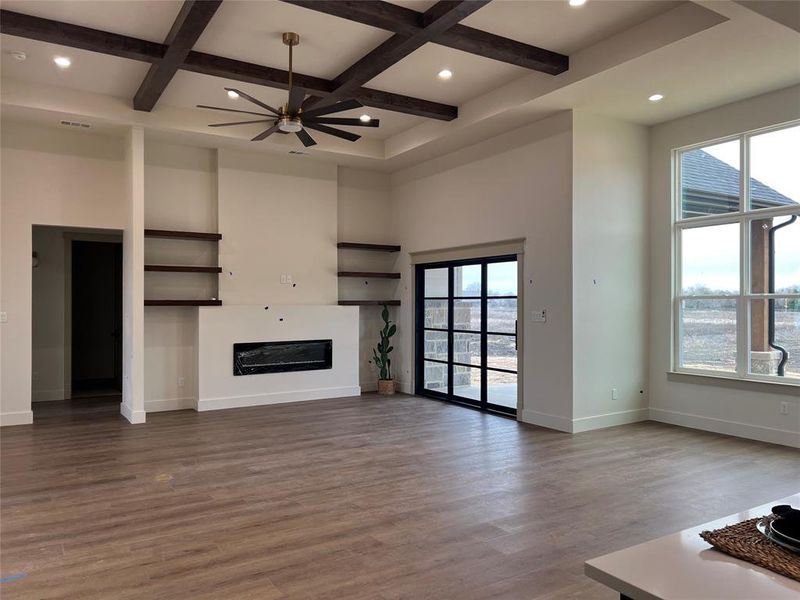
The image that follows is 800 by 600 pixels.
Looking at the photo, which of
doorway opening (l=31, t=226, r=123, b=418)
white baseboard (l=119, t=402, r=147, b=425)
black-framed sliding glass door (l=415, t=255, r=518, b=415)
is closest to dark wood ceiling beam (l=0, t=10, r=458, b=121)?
black-framed sliding glass door (l=415, t=255, r=518, b=415)

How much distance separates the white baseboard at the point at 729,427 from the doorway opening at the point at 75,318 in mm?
7093

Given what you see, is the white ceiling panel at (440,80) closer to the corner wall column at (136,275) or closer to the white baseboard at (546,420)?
the corner wall column at (136,275)

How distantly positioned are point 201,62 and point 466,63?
2.55 m

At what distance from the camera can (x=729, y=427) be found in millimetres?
5945

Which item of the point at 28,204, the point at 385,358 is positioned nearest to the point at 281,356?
the point at 385,358

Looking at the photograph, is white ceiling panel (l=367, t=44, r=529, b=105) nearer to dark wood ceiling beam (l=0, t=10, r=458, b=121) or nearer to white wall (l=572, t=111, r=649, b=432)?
dark wood ceiling beam (l=0, t=10, r=458, b=121)

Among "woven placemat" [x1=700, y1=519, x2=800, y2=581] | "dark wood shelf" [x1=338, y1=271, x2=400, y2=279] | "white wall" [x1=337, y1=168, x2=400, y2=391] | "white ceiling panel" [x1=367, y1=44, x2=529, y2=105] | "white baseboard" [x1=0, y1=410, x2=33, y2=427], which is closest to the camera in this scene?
"woven placemat" [x1=700, y1=519, x2=800, y2=581]

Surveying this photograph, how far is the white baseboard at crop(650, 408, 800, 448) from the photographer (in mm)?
5473

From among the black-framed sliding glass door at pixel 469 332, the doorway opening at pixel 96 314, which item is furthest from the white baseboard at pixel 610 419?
the doorway opening at pixel 96 314

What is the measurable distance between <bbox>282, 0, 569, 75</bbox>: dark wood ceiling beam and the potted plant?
4.58 m

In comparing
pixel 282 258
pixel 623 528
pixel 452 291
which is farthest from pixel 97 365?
pixel 623 528

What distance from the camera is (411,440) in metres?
5.77

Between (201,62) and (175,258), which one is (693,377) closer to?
(201,62)

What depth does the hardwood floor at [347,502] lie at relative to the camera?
289 cm
